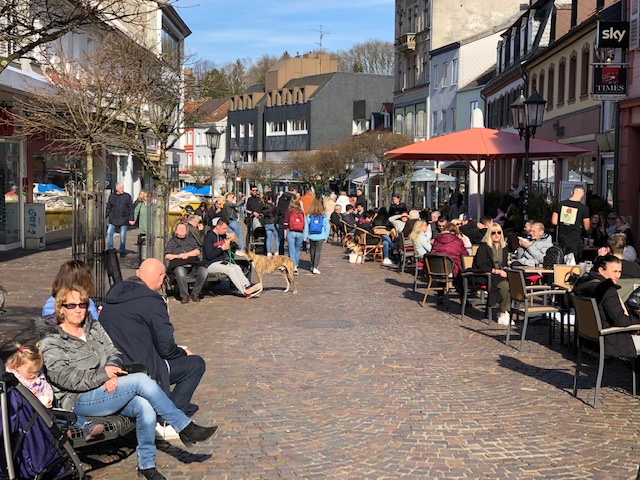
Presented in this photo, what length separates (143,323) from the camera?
7055mm

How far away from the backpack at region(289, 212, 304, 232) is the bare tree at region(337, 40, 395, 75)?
7853 cm

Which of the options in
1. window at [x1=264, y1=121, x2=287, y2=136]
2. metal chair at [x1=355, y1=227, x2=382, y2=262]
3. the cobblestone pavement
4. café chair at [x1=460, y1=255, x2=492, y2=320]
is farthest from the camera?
window at [x1=264, y1=121, x2=287, y2=136]

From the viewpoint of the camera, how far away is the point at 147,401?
6.57 meters

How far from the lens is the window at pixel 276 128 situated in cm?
9338

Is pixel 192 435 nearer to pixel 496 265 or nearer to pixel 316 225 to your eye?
pixel 496 265

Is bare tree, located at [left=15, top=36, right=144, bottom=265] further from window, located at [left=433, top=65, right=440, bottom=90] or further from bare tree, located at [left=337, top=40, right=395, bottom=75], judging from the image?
bare tree, located at [left=337, top=40, right=395, bottom=75]

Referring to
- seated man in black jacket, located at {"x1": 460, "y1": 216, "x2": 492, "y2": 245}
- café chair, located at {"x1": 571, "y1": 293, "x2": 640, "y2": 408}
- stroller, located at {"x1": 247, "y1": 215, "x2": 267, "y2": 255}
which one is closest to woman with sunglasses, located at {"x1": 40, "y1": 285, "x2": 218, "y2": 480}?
café chair, located at {"x1": 571, "y1": 293, "x2": 640, "y2": 408}

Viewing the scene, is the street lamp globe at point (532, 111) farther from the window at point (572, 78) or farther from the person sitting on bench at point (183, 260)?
the window at point (572, 78)

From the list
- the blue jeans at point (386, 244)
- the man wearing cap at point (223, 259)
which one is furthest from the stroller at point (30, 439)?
the blue jeans at point (386, 244)

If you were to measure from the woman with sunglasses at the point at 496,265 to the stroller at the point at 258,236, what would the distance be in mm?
12036

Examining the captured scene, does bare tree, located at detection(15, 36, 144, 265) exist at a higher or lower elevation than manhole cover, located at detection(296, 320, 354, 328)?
higher

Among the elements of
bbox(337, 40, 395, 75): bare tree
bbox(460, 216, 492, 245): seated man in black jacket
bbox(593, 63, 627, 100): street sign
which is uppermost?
bbox(337, 40, 395, 75): bare tree

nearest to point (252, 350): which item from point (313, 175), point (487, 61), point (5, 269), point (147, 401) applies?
point (147, 401)

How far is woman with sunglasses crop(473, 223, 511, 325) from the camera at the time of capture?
1359 cm
